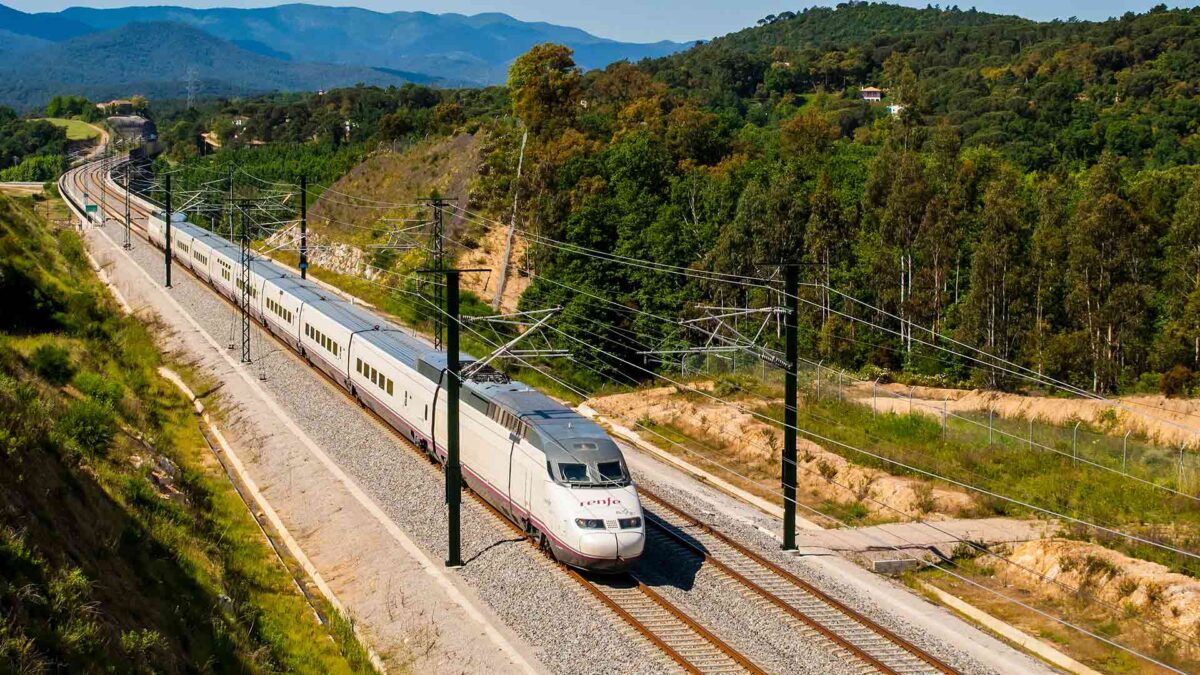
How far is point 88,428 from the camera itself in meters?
29.9

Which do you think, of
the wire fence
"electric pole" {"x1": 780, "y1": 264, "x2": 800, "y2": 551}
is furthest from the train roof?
the wire fence

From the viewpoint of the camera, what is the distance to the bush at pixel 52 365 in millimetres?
36438

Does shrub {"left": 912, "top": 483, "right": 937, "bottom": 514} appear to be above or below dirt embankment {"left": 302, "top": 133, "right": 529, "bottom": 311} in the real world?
below

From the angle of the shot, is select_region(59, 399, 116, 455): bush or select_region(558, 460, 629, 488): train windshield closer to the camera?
select_region(558, 460, 629, 488): train windshield

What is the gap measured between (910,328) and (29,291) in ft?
134

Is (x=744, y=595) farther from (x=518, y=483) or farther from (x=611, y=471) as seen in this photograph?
(x=518, y=483)

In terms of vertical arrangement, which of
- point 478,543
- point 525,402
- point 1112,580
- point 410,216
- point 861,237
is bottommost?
point 1112,580

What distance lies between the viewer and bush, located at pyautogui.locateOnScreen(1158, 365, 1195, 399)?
47.1 meters

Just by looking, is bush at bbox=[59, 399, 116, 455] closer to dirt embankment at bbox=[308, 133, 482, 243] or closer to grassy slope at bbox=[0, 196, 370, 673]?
grassy slope at bbox=[0, 196, 370, 673]

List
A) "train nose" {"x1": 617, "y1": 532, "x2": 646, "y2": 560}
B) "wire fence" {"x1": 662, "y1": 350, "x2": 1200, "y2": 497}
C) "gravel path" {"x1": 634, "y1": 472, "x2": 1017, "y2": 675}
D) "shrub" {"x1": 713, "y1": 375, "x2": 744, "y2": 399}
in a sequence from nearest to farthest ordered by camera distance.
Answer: "gravel path" {"x1": 634, "y1": 472, "x2": 1017, "y2": 675}
"train nose" {"x1": 617, "y1": 532, "x2": 646, "y2": 560}
"wire fence" {"x1": 662, "y1": 350, "x2": 1200, "y2": 497}
"shrub" {"x1": 713, "y1": 375, "x2": 744, "y2": 399}

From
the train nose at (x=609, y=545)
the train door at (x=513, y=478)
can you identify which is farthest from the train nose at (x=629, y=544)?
the train door at (x=513, y=478)

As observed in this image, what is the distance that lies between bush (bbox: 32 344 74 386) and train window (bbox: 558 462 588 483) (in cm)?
2034

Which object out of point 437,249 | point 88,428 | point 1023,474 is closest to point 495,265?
point 437,249

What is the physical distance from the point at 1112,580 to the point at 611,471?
37.6 ft
